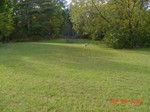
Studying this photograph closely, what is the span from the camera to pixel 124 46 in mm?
18625

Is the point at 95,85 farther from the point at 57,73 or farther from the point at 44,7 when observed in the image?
the point at 44,7

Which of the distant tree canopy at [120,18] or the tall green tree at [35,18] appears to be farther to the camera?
the tall green tree at [35,18]

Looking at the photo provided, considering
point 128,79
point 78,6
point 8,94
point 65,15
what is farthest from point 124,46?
point 65,15

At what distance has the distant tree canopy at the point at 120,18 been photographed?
1847cm

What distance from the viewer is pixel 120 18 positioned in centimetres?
1923

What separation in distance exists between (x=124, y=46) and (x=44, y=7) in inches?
835
